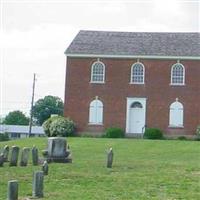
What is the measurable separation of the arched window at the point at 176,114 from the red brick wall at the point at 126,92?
A: 1.06 ft

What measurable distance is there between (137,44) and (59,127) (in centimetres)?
1001

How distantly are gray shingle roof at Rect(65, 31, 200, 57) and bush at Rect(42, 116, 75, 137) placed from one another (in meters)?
5.77

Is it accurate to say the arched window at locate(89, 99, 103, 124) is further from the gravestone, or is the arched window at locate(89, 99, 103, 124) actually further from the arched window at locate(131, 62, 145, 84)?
the gravestone

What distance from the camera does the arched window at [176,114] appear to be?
164 feet

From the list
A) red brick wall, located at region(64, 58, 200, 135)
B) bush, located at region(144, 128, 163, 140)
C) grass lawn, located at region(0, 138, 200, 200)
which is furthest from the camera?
red brick wall, located at region(64, 58, 200, 135)

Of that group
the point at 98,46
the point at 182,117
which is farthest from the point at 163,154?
the point at 98,46

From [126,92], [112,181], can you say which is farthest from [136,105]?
[112,181]

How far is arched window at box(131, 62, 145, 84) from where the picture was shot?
5121 centimetres

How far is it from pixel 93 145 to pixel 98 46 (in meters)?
15.8

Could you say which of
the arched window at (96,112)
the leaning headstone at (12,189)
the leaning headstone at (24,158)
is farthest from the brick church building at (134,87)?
the leaning headstone at (12,189)

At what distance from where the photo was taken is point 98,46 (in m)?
52.2

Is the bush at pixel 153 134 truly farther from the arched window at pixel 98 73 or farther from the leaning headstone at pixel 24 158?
the leaning headstone at pixel 24 158

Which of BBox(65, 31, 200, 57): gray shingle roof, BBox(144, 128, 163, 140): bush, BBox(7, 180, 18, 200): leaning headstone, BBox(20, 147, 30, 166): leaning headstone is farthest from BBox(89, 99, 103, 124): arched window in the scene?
BBox(7, 180, 18, 200): leaning headstone

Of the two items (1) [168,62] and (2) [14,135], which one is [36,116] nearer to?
(2) [14,135]
